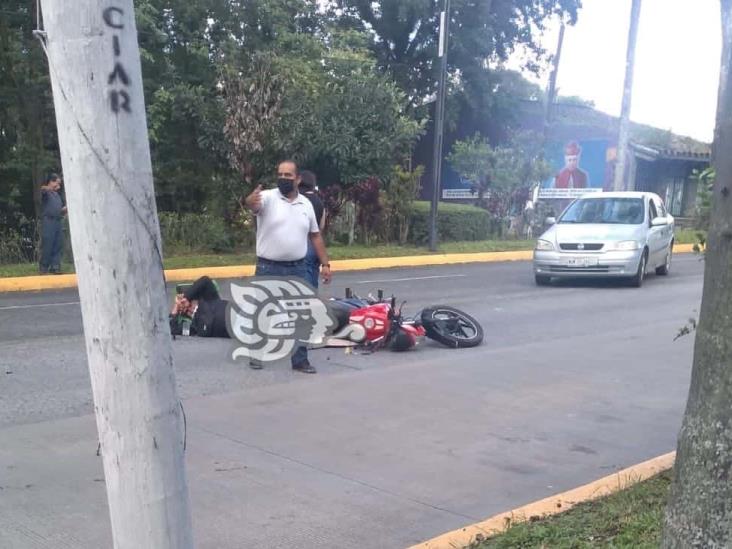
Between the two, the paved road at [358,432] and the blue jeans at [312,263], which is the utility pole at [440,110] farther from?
the blue jeans at [312,263]

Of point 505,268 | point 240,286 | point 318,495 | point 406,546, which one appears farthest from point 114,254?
point 505,268

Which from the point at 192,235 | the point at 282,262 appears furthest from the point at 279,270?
the point at 192,235

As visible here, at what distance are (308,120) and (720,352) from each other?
1713 cm

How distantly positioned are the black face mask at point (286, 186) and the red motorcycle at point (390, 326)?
1901 mm

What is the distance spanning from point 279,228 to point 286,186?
365 mm

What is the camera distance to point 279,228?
23.1 ft

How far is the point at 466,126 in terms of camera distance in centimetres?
3562

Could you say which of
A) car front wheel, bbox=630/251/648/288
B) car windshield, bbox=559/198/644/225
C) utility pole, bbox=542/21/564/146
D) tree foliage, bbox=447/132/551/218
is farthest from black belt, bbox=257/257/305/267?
utility pole, bbox=542/21/564/146

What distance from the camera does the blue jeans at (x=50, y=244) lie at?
14070 millimetres

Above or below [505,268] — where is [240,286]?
above

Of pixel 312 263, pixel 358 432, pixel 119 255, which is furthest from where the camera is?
pixel 312 263

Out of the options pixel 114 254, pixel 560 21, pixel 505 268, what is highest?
pixel 560 21

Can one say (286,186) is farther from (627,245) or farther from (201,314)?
(627,245)

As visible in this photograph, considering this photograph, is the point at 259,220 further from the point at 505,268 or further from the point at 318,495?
the point at 505,268
